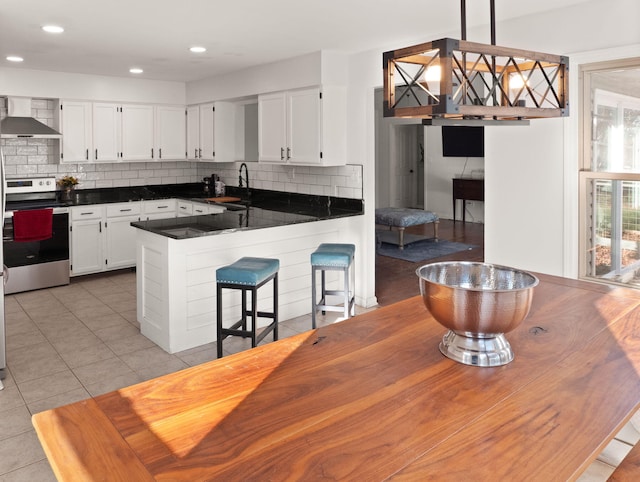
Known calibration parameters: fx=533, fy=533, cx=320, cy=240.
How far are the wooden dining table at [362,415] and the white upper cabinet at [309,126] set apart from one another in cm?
332

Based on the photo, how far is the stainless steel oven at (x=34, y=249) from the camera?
5.63 m

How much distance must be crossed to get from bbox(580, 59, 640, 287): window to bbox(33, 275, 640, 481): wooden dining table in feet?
5.66

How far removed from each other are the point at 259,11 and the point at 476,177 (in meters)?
8.14

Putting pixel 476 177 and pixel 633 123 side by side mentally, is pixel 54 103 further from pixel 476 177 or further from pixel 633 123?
pixel 476 177

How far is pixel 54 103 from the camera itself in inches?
249

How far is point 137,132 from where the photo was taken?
670 centimetres

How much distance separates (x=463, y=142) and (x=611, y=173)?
7.26 metres

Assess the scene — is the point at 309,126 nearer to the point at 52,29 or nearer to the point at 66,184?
the point at 52,29

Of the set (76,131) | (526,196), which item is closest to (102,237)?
(76,131)

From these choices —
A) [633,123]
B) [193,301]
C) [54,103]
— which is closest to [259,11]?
[193,301]

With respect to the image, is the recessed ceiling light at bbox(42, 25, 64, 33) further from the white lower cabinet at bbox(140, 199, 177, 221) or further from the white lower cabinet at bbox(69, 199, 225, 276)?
the white lower cabinet at bbox(140, 199, 177, 221)

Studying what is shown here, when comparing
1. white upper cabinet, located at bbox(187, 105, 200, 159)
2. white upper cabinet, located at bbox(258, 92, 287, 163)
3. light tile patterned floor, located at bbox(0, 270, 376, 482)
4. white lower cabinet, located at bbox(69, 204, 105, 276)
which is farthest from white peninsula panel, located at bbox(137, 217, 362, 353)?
white upper cabinet, located at bbox(187, 105, 200, 159)

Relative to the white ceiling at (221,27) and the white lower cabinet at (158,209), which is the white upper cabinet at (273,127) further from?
the white lower cabinet at (158,209)

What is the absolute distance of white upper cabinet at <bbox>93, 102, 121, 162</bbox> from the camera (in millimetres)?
6387
